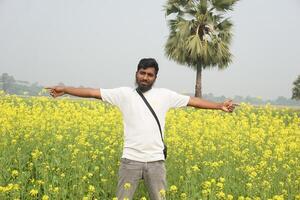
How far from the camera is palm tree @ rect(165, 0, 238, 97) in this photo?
27.0 m

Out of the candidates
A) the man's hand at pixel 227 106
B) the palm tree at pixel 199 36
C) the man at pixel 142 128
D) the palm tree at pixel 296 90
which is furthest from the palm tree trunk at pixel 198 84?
the man at pixel 142 128

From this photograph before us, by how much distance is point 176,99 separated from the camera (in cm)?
430

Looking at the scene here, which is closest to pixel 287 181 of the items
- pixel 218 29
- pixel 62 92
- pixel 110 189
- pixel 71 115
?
pixel 110 189

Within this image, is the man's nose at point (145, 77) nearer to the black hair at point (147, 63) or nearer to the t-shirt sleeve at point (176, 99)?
the black hair at point (147, 63)

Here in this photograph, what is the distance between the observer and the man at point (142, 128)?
411cm

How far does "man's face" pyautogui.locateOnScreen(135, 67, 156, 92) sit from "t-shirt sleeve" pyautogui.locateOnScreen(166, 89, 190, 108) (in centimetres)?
22

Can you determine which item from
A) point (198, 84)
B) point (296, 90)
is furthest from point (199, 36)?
point (296, 90)

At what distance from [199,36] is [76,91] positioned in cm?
2418

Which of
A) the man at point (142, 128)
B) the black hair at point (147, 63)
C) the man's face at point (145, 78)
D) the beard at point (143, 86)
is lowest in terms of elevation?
the man at point (142, 128)

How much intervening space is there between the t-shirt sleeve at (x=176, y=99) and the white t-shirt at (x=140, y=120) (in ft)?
0.13

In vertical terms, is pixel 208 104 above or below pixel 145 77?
below

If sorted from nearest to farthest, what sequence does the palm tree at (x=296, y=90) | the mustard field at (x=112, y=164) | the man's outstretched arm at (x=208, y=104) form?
the man's outstretched arm at (x=208, y=104)
the mustard field at (x=112, y=164)
the palm tree at (x=296, y=90)

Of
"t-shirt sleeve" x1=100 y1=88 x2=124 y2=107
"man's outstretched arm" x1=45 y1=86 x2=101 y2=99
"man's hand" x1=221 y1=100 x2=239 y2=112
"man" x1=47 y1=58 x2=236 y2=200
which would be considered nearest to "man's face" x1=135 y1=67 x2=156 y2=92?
"man" x1=47 y1=58 x2=236 y2=200

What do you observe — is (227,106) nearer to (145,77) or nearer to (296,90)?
(145,77)
